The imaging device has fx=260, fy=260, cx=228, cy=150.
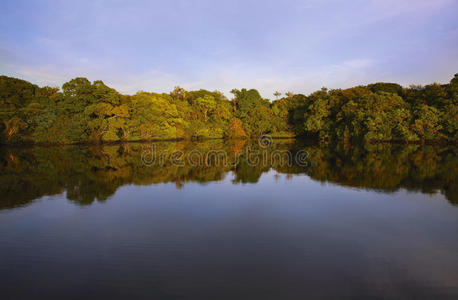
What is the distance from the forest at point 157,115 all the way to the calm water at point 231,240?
2823 cm

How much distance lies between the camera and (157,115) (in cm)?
4625

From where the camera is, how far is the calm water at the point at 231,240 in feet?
13.9

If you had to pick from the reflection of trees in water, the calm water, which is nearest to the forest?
the reflection of trees in water

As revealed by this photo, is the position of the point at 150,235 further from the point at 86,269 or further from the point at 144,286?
the point at 144,286

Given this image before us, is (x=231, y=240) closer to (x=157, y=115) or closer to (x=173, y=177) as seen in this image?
(x=173, y=177)

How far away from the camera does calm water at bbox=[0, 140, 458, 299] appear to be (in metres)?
4.25

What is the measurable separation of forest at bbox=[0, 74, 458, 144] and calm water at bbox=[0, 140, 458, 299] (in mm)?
28228

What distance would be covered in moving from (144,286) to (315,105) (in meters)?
50.6

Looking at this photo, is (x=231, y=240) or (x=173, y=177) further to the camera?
(x=173, y=177)

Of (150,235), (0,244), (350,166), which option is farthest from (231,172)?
(0,244)

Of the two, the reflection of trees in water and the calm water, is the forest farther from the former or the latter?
the calm water

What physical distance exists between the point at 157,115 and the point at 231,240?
4304 centimetres

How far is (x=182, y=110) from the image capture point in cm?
5328

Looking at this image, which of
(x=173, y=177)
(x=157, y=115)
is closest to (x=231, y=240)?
(x=173, y=177)
